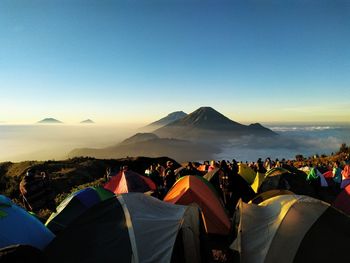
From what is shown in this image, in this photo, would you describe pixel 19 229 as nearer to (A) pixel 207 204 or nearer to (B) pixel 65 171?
(A) pixel 207 204

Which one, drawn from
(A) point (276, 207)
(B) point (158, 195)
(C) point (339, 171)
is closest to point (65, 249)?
(A) point (276, 207)

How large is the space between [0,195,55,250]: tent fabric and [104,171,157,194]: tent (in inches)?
306

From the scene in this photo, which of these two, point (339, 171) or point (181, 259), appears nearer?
point (181, 259)

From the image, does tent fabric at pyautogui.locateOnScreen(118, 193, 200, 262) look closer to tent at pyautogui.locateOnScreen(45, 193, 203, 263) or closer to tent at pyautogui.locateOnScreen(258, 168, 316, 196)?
tent at pyautogui.locateOnScreen(45, 193, 203, 263)

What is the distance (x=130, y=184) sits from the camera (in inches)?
570

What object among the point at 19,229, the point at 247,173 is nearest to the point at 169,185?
the point at 247,173

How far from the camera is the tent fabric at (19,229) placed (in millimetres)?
5832

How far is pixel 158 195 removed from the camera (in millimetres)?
13688

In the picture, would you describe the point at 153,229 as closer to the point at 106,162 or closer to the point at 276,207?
the point at 276,207

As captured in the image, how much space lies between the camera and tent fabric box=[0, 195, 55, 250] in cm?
583

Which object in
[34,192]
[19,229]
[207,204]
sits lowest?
[207,204]

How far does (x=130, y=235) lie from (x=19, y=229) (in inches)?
82.4

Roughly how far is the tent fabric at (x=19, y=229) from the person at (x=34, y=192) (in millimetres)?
2525

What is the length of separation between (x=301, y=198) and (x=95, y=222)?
3749mm
